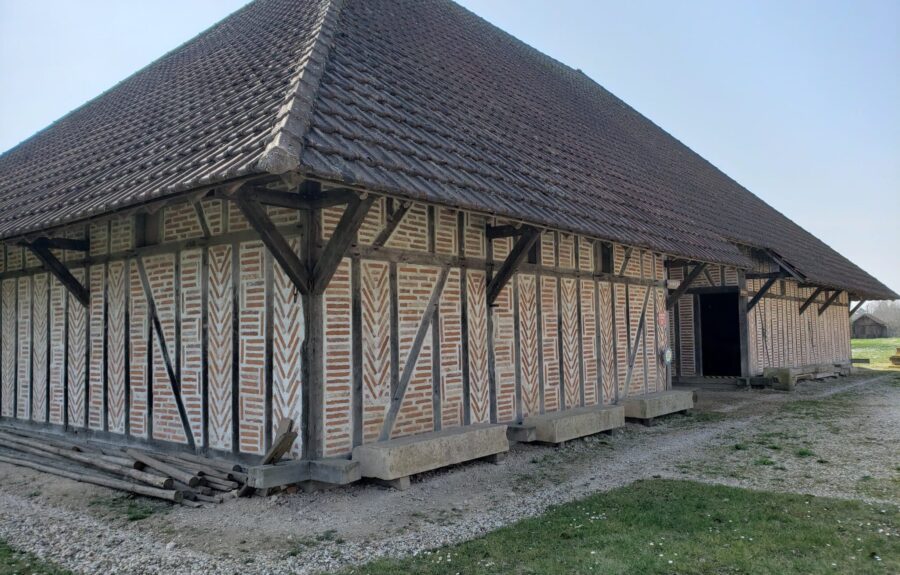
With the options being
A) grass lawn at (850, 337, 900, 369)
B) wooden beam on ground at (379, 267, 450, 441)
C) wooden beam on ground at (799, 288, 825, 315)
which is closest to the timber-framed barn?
wooden beam on ground at (379, 267, 450, 441)

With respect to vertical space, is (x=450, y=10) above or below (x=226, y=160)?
above

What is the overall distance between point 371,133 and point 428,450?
2716 millimetres

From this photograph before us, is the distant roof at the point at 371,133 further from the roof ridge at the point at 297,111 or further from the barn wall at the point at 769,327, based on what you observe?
the barn wall at the point at 769,327

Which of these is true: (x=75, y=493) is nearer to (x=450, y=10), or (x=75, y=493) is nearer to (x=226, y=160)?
(x=226, y=160)

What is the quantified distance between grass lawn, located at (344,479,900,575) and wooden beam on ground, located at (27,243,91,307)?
16.7 ft

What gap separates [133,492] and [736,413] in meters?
8.61

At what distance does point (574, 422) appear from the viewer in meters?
7.66

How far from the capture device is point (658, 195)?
37.3 ft

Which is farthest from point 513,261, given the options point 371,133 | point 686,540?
point 686,540

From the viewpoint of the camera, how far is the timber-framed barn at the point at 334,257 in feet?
17.8

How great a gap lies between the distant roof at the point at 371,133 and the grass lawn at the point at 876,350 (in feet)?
46.6

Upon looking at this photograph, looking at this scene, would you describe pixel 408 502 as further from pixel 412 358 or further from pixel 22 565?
pixel 22 565

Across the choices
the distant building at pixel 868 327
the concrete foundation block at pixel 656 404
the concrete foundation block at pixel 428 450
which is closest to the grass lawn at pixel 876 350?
the distant building at pixel 868 327

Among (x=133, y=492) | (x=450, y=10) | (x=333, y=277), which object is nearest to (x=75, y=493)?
(x=133, y=492)
